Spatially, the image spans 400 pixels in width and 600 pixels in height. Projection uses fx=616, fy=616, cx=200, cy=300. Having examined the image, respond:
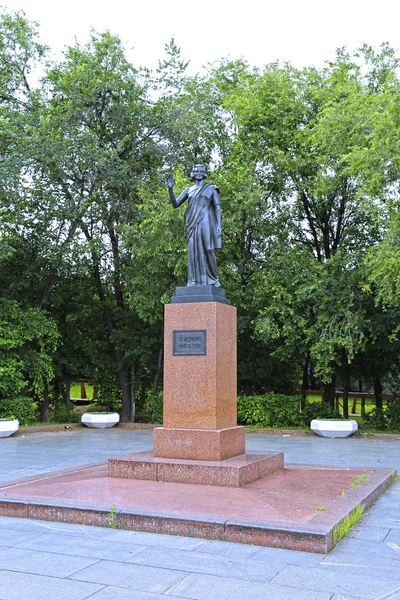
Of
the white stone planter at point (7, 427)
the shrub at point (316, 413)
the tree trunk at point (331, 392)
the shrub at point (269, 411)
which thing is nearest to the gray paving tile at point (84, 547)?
the white stone planter at point (7, 427)

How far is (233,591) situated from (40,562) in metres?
1.56

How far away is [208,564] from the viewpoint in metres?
4.68

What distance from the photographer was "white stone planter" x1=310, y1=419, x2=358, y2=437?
48.9 ft

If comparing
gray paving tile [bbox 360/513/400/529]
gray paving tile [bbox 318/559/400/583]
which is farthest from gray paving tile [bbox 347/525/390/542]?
gray paving tile [bbox 318/559/400/583]

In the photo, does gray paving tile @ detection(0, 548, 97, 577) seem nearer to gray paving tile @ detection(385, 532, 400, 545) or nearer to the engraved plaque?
gray paving tile @ detection(385, 532, 400, 545)

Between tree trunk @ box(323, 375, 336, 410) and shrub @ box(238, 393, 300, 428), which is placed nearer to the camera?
shrub @ box(238, 393, 300, 428)

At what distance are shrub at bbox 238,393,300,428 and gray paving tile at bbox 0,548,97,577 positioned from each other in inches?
497

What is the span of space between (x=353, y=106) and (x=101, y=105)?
23.8ft

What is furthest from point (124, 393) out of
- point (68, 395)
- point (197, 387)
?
point (197, 387)

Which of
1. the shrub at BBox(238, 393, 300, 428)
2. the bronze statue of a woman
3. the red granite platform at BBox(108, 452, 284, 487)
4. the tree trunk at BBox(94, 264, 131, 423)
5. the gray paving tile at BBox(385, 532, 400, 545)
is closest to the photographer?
the gray paving tile at BBox(385, 532, 400, 545)

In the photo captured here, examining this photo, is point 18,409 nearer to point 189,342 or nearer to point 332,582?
point 189,342

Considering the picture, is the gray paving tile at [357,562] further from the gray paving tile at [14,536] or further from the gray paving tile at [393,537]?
the gray paving tile at [14,536]

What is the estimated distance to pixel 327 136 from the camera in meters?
15.4

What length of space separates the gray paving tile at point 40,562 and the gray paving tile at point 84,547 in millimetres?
120
